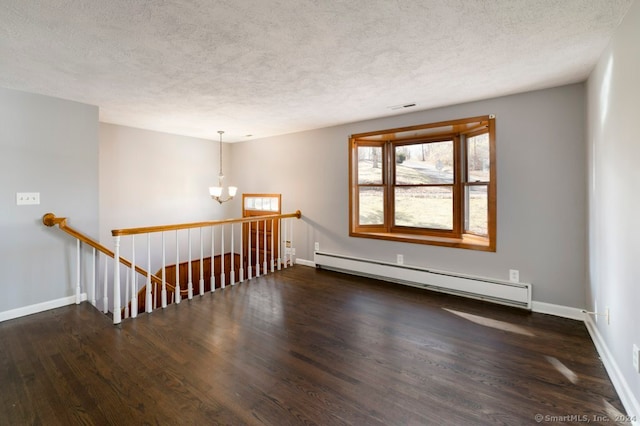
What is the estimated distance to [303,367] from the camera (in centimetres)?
215

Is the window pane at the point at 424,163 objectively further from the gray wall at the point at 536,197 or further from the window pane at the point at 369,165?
the gray wall at the point at 536,197

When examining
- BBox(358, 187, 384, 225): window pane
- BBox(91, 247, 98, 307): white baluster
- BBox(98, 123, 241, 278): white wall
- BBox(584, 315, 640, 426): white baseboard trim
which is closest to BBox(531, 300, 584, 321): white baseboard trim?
BBox(584, 315, 640, 426): white baseboard trim

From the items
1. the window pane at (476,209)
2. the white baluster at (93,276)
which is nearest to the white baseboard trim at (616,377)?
the window pane at (476,209)

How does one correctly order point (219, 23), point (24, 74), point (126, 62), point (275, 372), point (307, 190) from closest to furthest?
point (219, 23)
point (275, 372)
point (126, 62)
point (24, 74)
point (307, 190)

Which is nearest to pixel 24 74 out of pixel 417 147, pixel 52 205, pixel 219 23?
pixel 52 205

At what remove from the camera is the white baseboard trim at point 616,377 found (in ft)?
5.35

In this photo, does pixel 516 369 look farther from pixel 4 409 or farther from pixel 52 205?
pixel 52 205

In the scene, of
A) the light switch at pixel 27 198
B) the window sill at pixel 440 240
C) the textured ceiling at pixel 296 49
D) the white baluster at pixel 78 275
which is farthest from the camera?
the window sill at pixel 440 240

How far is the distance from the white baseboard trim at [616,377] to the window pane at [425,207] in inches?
72.9

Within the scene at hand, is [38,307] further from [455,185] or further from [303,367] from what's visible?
[455,185]

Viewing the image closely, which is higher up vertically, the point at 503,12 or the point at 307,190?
the point at 503,12

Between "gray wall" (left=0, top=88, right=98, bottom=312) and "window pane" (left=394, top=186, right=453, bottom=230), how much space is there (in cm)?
408

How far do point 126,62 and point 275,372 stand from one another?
8.88 ft

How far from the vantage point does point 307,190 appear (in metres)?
5.08
